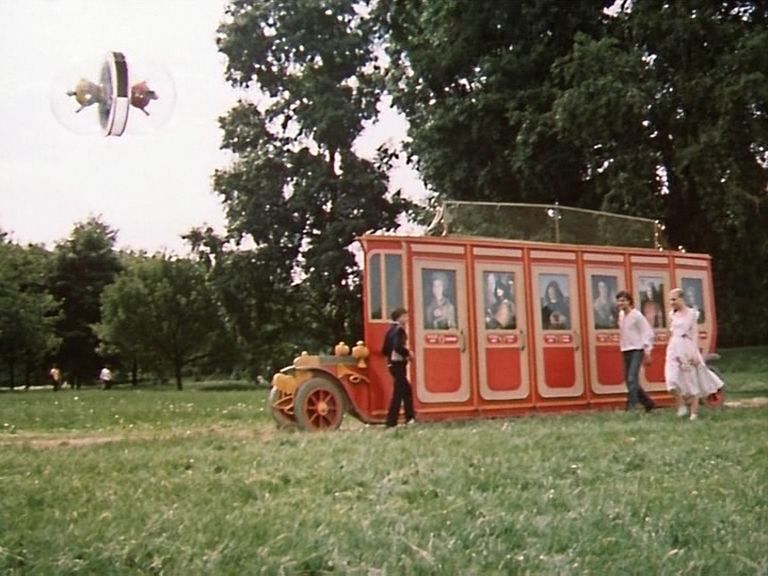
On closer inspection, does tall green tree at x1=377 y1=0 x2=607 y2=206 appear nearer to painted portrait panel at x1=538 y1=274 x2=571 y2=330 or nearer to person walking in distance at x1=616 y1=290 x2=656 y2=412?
painted portrait panel at x1=538 y1=274 x2=571 y2=330

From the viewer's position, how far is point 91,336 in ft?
216

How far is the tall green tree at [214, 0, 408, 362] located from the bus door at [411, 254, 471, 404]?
63.9 ft

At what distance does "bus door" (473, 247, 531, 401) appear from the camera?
15.0m

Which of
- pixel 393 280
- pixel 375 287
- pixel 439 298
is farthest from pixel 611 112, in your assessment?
pixel 375 287

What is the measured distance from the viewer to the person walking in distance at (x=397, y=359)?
523 inches

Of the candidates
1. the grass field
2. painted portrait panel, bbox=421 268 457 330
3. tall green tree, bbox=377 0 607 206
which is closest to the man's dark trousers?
painted portrait panel, bbox=421 268 457 330

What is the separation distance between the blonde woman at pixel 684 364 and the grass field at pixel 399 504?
313 centimetres

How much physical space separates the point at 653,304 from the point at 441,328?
4.47 meters

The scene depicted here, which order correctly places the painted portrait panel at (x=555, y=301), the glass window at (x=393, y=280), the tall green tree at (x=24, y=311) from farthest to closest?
the tall green tree at (x=24, y=311) → the painted portrait panel at (x=555, y=301) → the glass window at (x=393, y=280)

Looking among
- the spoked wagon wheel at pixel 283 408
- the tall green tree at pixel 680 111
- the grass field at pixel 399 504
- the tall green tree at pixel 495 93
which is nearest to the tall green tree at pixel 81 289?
the tall green tree at pixel 495 93

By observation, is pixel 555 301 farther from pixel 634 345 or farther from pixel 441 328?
pixel 441 328

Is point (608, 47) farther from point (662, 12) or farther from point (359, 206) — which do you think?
point (359, 206)

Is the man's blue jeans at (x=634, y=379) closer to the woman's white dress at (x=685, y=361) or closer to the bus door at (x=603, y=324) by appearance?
the woman's white dress at (x=685, y=361)

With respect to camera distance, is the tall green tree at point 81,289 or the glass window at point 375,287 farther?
the tall green tree at point 81,289
